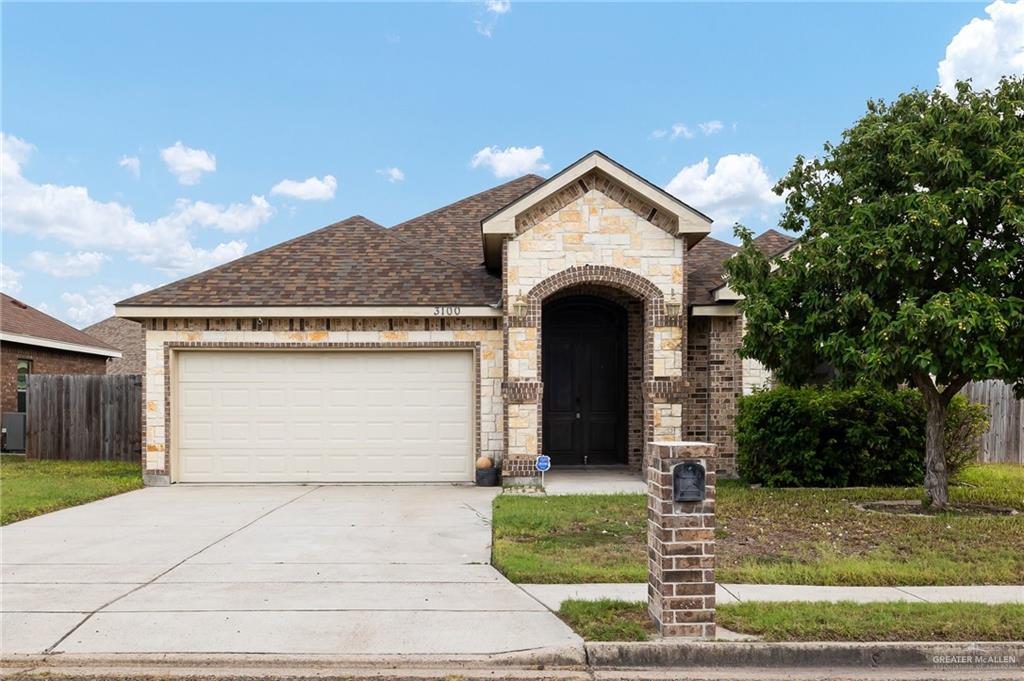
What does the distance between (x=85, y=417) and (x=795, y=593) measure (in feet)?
54.2

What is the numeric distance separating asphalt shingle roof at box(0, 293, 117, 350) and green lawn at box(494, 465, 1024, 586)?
675 inches

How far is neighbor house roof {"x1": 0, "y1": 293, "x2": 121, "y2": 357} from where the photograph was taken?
20547 millimetres

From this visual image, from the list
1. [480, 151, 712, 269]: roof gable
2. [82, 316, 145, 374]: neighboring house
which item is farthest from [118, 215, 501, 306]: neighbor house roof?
[82, 316, 145, 374]: neighboring house

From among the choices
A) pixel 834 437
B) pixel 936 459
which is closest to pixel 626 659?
pixel 936 459

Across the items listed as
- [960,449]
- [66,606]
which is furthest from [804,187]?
[66,606]

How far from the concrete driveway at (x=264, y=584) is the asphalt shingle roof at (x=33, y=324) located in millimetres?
13290

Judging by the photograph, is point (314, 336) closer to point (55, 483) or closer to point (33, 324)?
point (55, 483)

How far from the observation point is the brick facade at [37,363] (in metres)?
20.1

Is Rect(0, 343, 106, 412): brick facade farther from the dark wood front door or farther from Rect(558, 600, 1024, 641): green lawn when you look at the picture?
Rect(558, 600, 1024, 641): green lawn

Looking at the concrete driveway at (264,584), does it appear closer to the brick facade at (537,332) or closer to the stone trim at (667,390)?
the brick facade at (537,332)

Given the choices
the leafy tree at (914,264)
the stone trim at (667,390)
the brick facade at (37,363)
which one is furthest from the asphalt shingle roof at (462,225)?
the brick facade at (37,363)

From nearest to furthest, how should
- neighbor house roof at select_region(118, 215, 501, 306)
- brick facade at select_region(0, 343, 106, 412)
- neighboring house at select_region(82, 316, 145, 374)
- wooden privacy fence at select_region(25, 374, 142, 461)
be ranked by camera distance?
1. neighbor house roof at select_region(118, 215, 501, 306)
2. wooden privacy fence at select_region(25, 374, 142, 461)
3. brick facade at select_region(0, 343, 106, 412)
4. neighboring house at select_region(82, 316, 145, 374)

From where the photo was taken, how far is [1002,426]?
1567 centimetres

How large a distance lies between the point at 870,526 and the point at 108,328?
3548 centimetres
